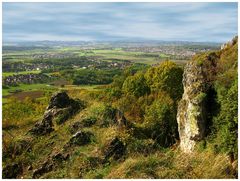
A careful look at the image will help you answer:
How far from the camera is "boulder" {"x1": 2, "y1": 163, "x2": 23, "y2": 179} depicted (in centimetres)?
→ 1488

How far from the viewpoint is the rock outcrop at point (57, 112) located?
19.1 metres

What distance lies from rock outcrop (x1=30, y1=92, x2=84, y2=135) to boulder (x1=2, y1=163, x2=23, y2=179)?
142 inches

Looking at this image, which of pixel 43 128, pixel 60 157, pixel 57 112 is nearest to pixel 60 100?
pixel 57 112

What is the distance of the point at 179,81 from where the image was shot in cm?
3819

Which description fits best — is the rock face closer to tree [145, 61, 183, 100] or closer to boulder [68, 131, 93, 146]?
boulder [68, 131, 93, 146]

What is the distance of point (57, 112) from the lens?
2019 cm

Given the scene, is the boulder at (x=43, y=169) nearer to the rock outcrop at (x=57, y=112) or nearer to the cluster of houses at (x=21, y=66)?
the rock outcrop at (x=57, y=112)

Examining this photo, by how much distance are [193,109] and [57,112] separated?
293 inches

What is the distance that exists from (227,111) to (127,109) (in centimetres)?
2142

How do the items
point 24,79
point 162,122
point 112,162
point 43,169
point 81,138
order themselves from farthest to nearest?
point 24,79 → point 162,122 → point 81,138 → point 43,169 → point 112,162

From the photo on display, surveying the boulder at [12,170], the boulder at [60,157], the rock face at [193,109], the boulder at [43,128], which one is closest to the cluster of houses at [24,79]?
the boulder at [43,128]

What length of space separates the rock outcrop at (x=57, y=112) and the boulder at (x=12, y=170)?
142 inches

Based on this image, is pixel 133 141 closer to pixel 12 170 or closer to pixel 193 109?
pixel 193 109

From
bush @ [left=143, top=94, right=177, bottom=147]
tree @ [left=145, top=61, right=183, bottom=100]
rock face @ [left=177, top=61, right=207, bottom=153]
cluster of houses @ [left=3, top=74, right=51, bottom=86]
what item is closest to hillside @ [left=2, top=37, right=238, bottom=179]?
rock face @ [left=177, top=61, right=207, bottom=153]
